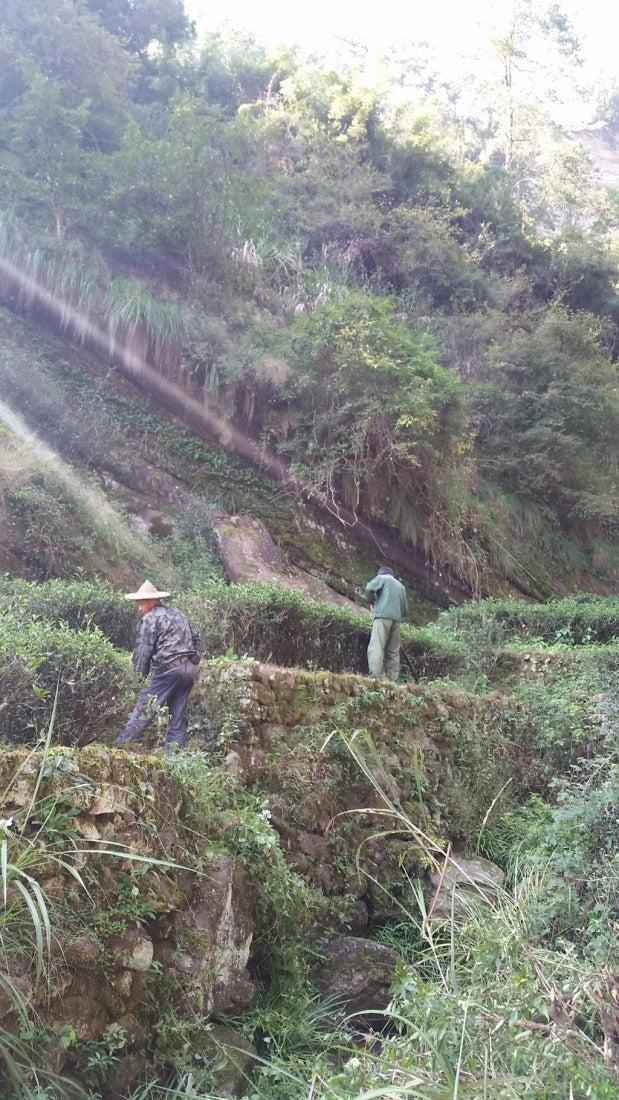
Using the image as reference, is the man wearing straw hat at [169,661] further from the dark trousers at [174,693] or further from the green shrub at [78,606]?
the green shrub at [78,606]

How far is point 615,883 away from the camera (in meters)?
5.30

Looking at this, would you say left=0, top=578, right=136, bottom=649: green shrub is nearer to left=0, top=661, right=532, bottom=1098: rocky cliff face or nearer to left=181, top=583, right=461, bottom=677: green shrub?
left=181, top=583, right=461, bottom=677: green shrub

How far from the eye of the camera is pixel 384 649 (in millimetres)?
9406

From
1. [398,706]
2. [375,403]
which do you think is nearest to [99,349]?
[375,403]

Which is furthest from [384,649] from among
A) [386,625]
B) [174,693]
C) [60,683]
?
[60,683]

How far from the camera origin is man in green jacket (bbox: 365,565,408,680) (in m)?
9.21

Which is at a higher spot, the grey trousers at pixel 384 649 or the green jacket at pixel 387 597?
the green jacket at pixel 387 597

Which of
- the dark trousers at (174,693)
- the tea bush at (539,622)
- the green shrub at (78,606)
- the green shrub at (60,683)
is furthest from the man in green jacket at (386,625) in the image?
the green shrub at (60,683)

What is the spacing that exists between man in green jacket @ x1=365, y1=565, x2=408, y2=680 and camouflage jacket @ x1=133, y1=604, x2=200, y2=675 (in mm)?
3183

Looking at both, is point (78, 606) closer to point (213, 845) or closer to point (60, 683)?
point (60, 683)

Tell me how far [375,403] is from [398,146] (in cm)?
1189

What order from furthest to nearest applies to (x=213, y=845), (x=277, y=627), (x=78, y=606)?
(x=277, y=627)
(x=78, y=606)
(x=213, y=845)

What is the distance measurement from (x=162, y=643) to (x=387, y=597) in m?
3.51

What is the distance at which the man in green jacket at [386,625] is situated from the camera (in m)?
9.21
